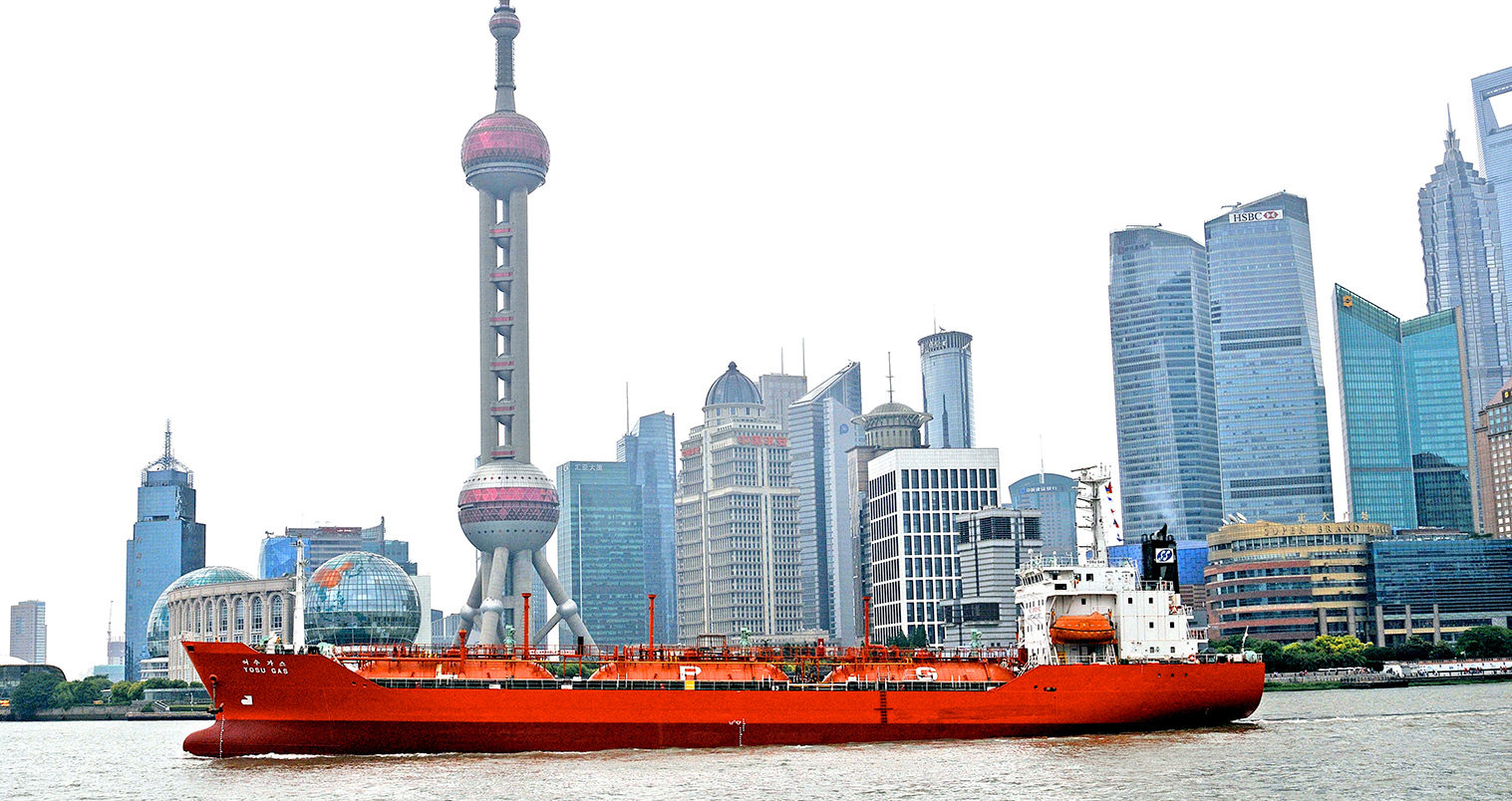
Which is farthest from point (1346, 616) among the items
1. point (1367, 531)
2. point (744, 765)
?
point (744, 765)

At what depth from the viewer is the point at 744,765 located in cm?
5888

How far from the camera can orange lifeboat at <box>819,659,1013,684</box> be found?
219 ft

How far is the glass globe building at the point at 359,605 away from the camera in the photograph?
190m

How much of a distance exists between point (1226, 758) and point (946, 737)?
1263cm

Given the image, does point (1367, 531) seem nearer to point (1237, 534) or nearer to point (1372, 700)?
point (1237, 534)

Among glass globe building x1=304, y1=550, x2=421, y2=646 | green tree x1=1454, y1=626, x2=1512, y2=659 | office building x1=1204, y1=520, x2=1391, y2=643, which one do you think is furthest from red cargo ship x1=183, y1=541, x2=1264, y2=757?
office building x1=1204, y1=520, x2=1391, y2=643

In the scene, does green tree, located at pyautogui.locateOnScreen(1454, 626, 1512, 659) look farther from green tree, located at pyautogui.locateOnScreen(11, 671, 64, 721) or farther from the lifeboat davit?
green tree, located at pyautogui.locateOnScreen(11, 671, 64, 721)

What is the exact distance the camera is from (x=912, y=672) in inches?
2643

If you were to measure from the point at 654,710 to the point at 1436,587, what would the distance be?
488ft

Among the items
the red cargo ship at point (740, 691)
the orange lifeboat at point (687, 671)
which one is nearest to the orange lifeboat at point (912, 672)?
the red cargo ship at point (740, 691)

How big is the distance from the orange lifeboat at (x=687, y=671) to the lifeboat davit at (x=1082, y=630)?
12.1 metres

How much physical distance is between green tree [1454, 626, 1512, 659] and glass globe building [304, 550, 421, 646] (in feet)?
391

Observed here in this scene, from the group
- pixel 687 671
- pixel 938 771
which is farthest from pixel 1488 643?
pixel 938 771

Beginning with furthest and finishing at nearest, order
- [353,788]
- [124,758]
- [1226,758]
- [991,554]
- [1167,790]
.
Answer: [991,554]
[124,758]
[1226,758]
[353,788]
[1167,790]
